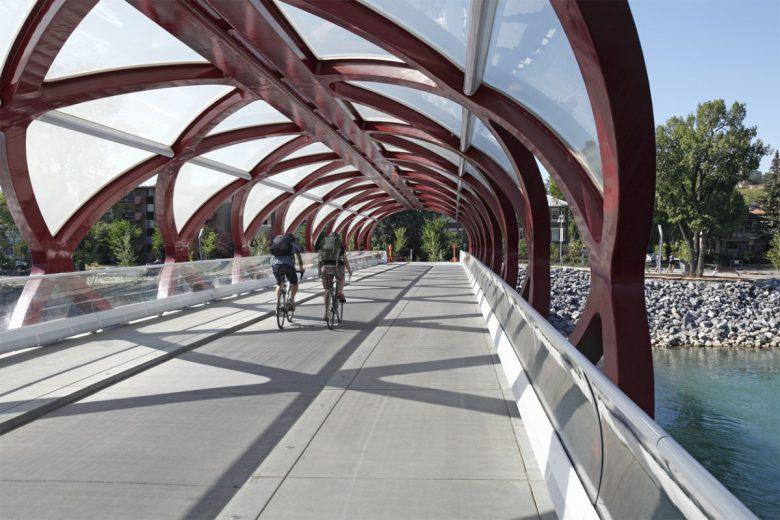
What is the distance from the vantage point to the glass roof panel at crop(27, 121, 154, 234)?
14.0 meters

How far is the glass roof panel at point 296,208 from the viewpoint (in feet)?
121

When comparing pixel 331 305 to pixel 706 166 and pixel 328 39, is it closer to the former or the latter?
pixel 328 39

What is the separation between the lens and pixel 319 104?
13.4 meters

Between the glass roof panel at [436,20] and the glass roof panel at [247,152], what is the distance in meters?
11.7

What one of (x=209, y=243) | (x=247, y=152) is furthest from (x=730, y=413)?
(x=209, y=243)

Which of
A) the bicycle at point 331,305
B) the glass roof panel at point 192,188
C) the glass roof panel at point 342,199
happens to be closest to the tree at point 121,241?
the glass roof panel at point 342,199

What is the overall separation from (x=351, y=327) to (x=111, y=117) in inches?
300

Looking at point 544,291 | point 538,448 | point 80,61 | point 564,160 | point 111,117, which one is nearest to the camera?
point 538,448

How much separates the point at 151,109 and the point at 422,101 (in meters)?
6.35

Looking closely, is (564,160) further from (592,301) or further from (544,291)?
(544,291)

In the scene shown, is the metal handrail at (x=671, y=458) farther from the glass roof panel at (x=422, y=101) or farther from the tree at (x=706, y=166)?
the tree at (x=706, y=166)

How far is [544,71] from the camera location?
7.21m

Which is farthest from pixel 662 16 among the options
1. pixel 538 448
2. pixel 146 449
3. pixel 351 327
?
pixel 351 327

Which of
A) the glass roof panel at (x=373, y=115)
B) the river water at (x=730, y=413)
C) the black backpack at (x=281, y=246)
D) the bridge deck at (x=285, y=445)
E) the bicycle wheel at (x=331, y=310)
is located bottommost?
the river water at (x=730, y=413)
